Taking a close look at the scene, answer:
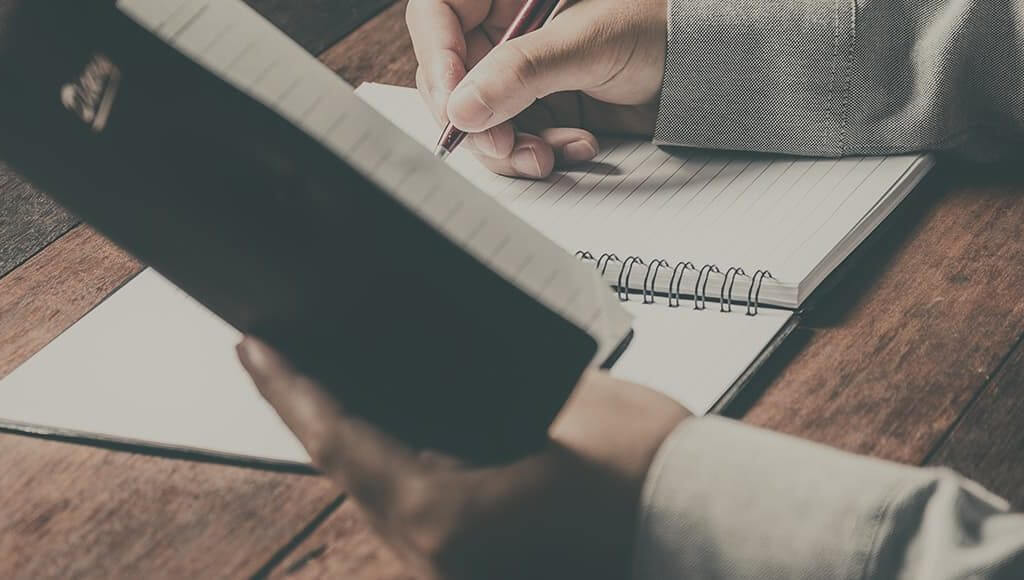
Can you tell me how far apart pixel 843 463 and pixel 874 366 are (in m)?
0.16

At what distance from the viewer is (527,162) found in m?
0.96

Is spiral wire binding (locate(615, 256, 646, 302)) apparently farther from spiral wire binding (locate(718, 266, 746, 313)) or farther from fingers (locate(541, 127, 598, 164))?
fingers (locate(541, 127, 598, 164))

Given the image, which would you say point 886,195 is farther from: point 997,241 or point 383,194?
point 383,194

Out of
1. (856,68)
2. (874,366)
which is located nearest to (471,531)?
(874,366)

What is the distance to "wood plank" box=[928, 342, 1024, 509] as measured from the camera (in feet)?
2.11

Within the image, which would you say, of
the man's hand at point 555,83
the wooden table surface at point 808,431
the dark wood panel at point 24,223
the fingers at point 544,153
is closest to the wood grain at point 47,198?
the dark wood panel at point 24,223

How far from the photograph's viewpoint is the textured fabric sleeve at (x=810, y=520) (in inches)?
21.8

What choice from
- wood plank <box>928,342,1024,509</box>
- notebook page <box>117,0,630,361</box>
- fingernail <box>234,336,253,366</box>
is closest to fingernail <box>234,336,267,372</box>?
fingernail <box>234,336,253,366</box>

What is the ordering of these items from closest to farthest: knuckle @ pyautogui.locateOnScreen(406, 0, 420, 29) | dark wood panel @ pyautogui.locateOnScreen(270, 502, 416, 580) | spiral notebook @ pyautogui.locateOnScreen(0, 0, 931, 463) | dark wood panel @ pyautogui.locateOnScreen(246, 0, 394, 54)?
dark wood panel @ pyautogui.locateOnScreen(270, 502, 416, 580), spiral notebook @ pyautogui.locateOnScreen(0, 0, 931, 463), knuckle @ pyautogui.locateOnScreen(406, 0, 420, 29), dark wood panel @ pyautogui.locateOnScreen(246, 0, 394, 54)

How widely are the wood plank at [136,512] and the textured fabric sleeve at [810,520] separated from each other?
0.69 ft

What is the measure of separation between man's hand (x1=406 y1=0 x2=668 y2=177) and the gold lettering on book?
48 centimetres

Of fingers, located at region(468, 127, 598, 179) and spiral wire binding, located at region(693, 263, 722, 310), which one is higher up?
fingers, located at region(468, 127, 598, 179)

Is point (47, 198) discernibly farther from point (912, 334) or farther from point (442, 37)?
point (912, 334)

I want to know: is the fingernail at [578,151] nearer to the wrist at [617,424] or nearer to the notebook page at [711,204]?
the notebook page at [711,204]
